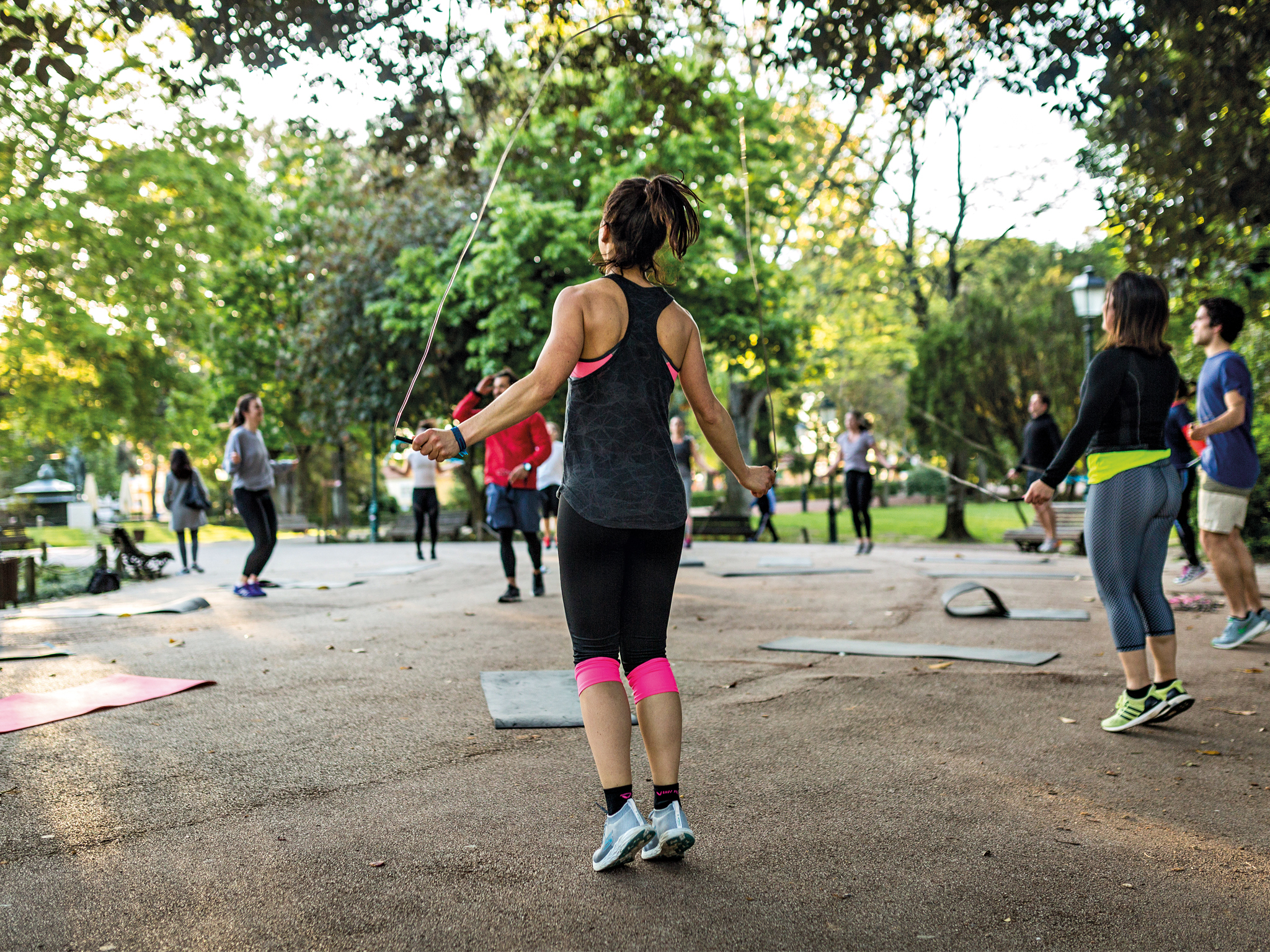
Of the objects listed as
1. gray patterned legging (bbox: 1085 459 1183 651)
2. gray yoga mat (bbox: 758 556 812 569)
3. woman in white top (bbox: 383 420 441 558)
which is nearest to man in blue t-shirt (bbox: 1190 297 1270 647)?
gray patterned legging (bbox: 1085 459 1183 651)

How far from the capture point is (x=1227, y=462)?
6820 millimetres

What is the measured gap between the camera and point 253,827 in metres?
3.35

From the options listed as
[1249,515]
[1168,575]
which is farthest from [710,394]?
[1249,515]

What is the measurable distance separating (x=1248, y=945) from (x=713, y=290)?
19.6m

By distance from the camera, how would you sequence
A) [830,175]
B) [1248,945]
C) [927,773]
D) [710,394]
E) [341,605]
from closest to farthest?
1. [1248,945]
2. [710,394]
3. [927,773]
4. [341,605]
5. [830,175]

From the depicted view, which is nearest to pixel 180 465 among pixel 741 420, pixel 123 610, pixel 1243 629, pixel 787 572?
pixel 123 610

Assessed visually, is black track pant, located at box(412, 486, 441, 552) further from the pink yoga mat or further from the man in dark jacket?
the pink yoga mat

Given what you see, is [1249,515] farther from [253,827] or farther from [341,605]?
[253,827]

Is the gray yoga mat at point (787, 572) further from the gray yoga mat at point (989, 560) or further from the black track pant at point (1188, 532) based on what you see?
the black track pant at point (1188, 532)

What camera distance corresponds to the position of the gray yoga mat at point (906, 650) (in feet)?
21.3

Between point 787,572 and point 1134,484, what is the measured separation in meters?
8.52

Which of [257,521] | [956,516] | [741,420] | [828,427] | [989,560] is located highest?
[741,420]

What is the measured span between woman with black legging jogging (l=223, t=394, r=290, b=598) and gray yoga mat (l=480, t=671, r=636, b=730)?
5.46 meters

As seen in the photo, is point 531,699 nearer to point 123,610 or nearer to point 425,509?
point 123,610
